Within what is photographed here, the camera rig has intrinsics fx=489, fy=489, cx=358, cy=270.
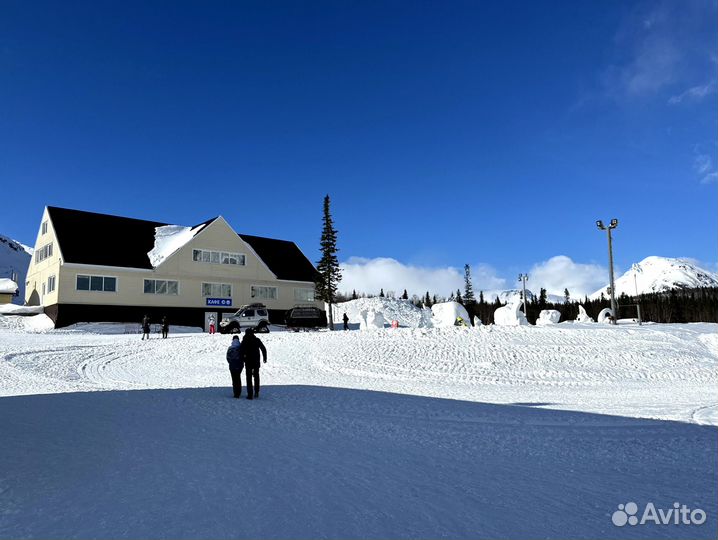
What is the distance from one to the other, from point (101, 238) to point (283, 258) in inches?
729

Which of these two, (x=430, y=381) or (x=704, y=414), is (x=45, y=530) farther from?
(x=430, y=381)

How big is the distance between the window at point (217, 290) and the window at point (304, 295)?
745 cm

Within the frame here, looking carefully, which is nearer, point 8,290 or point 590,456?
point 590,456

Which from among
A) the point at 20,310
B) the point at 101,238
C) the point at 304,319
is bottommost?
the point at 304,319

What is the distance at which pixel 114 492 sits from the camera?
514 centimetres

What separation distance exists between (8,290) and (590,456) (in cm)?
6314

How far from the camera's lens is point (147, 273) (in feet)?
140

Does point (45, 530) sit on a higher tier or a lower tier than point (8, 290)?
lower

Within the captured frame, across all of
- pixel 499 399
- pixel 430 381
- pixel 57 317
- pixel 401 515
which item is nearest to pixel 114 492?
pixel 401 515

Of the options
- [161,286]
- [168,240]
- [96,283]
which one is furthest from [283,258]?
[96,283]

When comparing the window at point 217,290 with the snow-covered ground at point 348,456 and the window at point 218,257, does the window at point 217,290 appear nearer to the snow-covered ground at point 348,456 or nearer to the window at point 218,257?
the window at point 218,257

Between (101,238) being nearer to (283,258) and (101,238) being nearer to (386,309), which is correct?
(283,258)

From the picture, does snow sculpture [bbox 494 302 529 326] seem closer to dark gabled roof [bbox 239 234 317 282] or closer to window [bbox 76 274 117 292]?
dark gabled roof [bbox 239 234 317 282]

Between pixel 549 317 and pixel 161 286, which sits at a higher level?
pixel 161 286
